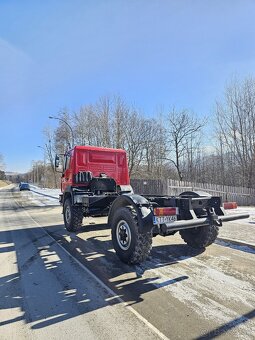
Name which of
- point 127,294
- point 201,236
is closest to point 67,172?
point 201,236

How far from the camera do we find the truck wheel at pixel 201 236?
6.68 metres

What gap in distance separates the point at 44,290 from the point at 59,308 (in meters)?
0.75

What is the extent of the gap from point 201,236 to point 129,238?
2.00m

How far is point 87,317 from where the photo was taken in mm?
3621

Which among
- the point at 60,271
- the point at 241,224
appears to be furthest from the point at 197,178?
the point at 60,271

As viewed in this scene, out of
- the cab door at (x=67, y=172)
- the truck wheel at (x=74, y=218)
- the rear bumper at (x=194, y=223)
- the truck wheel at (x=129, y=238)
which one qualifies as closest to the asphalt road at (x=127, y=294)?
the truck wheel at (x=129, y=238)

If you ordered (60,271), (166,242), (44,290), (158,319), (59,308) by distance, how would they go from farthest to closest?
1. (166,242)
2. (60,271)
3. (44,290)
4. (59,308)
5. (158,319)

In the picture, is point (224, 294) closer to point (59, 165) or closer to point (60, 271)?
point (60, 271)

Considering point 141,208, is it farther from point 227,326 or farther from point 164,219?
point 227,326

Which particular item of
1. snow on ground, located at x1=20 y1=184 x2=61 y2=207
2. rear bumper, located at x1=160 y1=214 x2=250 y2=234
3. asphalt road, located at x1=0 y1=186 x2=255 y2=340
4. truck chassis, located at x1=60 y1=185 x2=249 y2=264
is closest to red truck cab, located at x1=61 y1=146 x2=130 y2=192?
asphalt road, located at x1=0 y1=186 x2=255 y2=340

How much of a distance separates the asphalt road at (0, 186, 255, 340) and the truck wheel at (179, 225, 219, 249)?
0.22 meters

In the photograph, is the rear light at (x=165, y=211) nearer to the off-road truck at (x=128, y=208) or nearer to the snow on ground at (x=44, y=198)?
the off-road truck at (x=128, y=208)

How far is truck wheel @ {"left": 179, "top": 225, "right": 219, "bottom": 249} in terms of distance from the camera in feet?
21.9

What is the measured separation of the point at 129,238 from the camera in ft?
18.5
